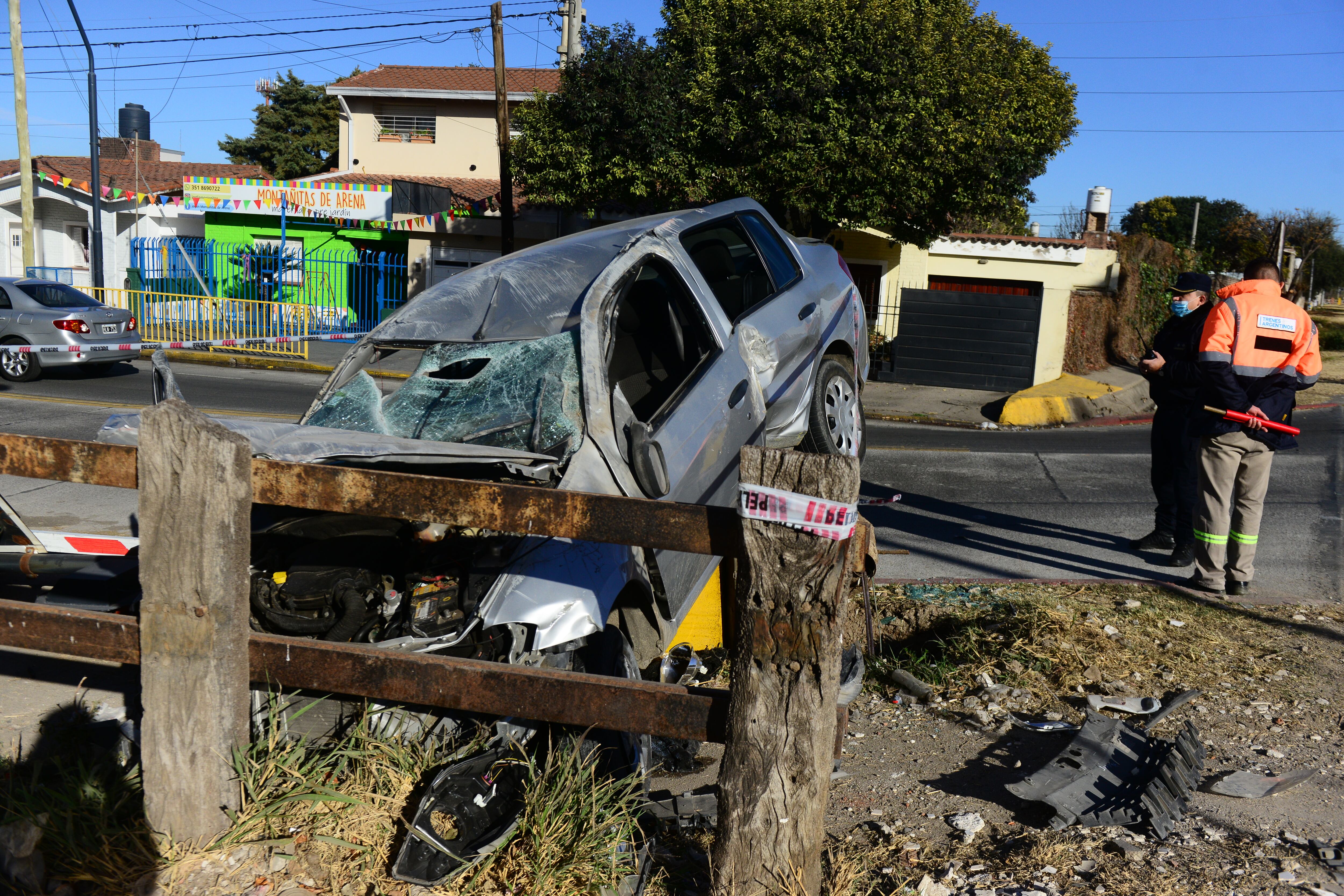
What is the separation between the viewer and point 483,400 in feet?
13.9

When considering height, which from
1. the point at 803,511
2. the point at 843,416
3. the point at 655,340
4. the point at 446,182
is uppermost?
the point at 446,182

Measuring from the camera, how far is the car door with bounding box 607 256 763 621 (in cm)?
401

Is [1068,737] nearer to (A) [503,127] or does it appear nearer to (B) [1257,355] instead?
(B) [1257,355]

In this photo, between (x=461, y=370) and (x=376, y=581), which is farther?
(x=461, y=370)

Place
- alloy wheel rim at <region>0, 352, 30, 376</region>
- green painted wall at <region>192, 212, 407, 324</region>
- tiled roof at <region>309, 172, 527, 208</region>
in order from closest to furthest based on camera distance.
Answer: alloy wheel rim at <region>0, 352, 30, 376</region>, green painted wall at <region>192, 212, 407, 324</region>, tiled roof at <region>309, 172, 527, 208</region>

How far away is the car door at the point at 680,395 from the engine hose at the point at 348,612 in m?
1.04

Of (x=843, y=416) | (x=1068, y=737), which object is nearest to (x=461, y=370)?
(x=843, y=416)

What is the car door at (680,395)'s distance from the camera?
4.01m

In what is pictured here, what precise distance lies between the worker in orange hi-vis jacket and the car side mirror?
140 inches

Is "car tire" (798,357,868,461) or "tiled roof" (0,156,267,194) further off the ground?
"tiled roof" (0,156,267,194)

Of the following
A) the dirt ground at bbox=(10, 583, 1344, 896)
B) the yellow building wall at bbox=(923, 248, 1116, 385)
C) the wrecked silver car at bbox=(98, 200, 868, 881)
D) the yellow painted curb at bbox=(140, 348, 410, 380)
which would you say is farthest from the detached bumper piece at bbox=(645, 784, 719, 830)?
the yellow building wall at bbox=(923, 248, 1116, 385)

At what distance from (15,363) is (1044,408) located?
14466 mm

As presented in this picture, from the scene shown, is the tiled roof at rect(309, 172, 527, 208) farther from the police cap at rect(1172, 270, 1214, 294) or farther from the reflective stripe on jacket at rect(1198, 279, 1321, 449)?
the reflective stripe on jacket at rect(1198, 279, 1321, 449)

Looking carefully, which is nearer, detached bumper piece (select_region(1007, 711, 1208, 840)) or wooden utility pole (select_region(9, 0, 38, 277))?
detached bumper piece (select_region(1007, 711, 1208, 840))
